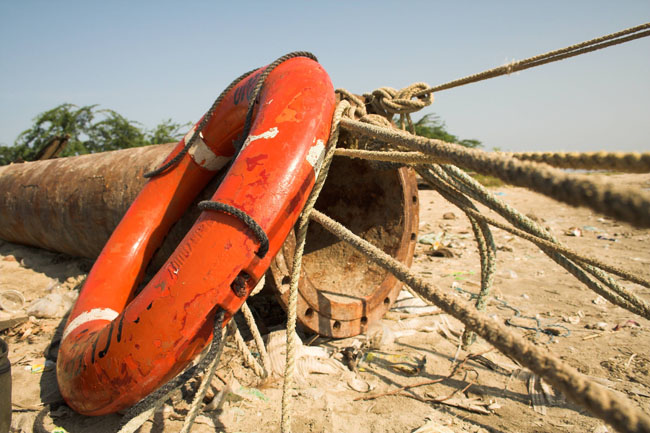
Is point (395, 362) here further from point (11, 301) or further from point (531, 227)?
point (11, 301)

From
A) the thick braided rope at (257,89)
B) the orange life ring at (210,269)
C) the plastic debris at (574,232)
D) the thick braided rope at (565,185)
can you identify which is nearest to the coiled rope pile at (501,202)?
the thick braided rope at (565,185)

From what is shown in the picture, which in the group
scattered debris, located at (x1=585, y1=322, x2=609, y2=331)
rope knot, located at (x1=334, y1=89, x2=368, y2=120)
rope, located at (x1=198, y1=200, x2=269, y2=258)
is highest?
A: rope knot, located at (x1=334, y1=89, x2=368, y2=120)

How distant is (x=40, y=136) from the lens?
9875mm

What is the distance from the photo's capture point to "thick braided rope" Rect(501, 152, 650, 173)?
60 centimetres

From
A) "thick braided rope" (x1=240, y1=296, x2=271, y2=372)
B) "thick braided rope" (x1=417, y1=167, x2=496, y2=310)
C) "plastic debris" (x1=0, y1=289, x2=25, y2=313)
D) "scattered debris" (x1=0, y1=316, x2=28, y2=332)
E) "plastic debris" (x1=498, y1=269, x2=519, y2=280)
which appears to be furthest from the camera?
"plastic debris" (x1=498, y1=269, x2=519, y2=280)

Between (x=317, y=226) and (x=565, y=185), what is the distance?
77.5 inches

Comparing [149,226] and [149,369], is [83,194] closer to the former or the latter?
[149,226]

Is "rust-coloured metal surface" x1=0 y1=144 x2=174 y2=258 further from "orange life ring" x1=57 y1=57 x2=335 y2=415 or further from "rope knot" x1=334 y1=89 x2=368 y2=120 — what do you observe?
"rope knot" x1=334 y1=89 x2=368 y2=120

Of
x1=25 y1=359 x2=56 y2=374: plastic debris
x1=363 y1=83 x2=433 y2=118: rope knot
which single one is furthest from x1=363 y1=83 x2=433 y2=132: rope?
x1=25 y1=359 x2=56 y2=374: plastic debris

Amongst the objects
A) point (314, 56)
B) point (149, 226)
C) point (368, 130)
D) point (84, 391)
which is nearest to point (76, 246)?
point (149, 226)

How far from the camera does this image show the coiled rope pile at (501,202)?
1.95ft

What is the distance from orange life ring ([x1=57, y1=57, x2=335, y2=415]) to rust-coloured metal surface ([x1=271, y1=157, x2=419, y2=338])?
61 cm

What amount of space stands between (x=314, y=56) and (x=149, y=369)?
1514mm

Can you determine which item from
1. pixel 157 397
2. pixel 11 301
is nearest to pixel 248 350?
pixel 157 397
